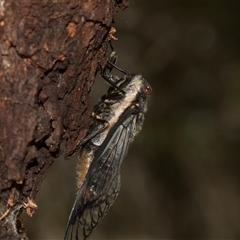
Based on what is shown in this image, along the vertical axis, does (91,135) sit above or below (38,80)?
below

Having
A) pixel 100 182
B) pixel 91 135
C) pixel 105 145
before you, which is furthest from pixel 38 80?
pixel 100 182

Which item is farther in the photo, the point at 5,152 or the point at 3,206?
the point at 3,206

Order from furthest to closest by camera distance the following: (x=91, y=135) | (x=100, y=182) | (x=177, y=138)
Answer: (x=177, y=138) → (x=100, y=182) → (x=91, y=135)

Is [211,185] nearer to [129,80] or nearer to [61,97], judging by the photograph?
[129,80]

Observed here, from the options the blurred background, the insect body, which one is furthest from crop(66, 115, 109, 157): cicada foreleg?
the blurred background

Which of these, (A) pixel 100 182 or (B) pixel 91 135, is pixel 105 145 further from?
(A) pixel 100 182

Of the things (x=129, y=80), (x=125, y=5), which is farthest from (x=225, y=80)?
(x=125, y=5)
